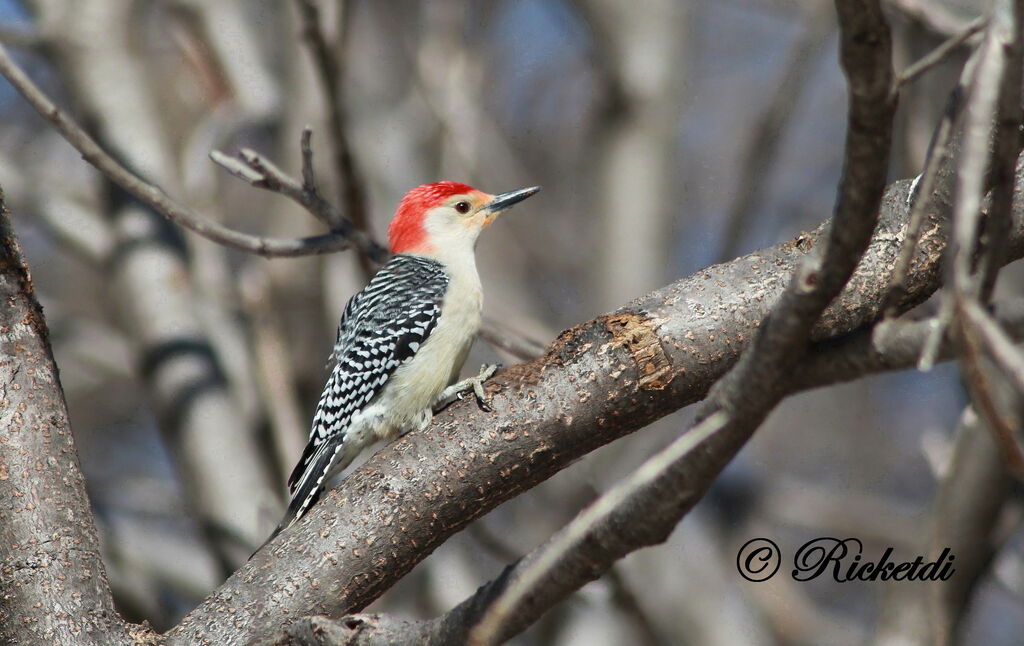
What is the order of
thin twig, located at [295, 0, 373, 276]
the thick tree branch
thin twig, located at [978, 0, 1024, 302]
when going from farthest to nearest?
thin twig, located at [295, 0, 373, 276], the thick tree branch, thin twig, located at [978, 0, 1024, 302]

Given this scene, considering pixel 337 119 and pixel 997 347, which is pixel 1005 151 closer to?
pixel 997 347

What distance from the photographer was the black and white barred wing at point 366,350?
14.9 ft

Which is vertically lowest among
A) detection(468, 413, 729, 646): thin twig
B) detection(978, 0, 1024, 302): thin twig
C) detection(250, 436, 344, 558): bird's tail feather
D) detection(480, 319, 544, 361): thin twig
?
detection(468, 413, 729, 646): thin twig

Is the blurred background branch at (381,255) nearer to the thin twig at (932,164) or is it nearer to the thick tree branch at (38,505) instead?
the thick tree branch at (38,505)

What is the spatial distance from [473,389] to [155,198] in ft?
5.18

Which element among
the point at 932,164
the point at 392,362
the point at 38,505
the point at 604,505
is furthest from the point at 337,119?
the point at 932,164

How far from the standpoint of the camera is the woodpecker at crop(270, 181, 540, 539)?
4.66m

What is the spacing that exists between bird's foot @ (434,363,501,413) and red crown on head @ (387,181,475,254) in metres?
1.53

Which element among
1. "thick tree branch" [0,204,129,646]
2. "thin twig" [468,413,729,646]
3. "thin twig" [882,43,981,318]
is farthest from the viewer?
"thick tree branch" [0,204,129,646]

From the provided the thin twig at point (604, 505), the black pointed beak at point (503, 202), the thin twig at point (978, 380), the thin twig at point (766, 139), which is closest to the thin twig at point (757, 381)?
the thin twig at point (604, 505)

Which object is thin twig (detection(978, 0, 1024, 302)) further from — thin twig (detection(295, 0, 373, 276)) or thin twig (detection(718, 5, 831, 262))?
thin twig (detection(718, 5, 831, 262))

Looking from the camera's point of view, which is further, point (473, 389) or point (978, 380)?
point (473, 389)

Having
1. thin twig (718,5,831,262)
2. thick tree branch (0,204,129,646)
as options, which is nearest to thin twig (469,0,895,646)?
thick tree branch (0,204,129,646)

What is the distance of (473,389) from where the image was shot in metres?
3.46
